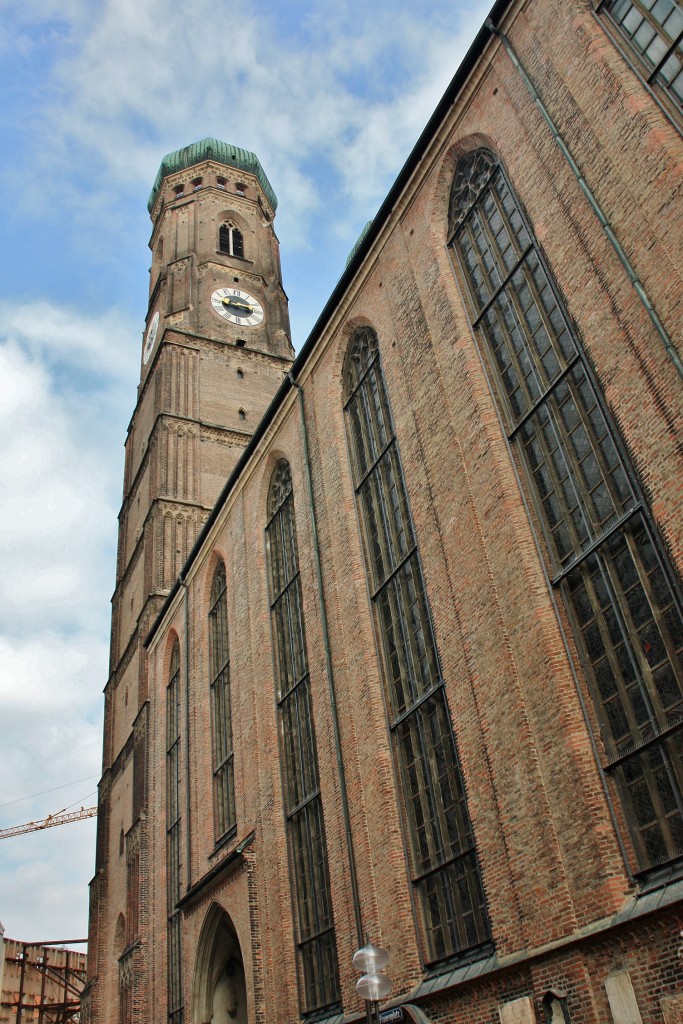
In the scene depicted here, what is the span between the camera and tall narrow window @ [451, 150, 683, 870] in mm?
8938

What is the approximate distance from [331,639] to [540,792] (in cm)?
605

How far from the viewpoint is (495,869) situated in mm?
10344

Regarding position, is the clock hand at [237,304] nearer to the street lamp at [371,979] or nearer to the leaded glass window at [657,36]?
the leaded glass window at [657,36]

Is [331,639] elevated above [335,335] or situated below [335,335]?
below

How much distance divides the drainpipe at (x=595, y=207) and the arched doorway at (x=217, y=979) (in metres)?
13.8

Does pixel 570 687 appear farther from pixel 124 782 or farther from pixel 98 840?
pixel 98 840

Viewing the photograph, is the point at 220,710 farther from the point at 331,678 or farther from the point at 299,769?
the point at 331,678

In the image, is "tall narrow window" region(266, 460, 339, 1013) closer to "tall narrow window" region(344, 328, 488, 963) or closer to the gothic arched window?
"tall narrow window" region(344, 328, 488, 963)

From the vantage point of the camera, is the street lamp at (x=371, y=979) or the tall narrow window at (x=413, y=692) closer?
the street lamp at (x=371, y=979)

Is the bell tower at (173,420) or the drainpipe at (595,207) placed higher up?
the bell tower at (173,420)

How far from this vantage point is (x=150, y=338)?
4106 centimetres

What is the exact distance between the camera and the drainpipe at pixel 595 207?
9359 mm

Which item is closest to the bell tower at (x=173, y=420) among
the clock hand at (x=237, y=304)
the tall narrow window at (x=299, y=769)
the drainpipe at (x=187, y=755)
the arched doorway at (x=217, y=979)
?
the clock hand at (x=237, y=304)

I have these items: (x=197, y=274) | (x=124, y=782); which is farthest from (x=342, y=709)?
(x=197, y=274)
